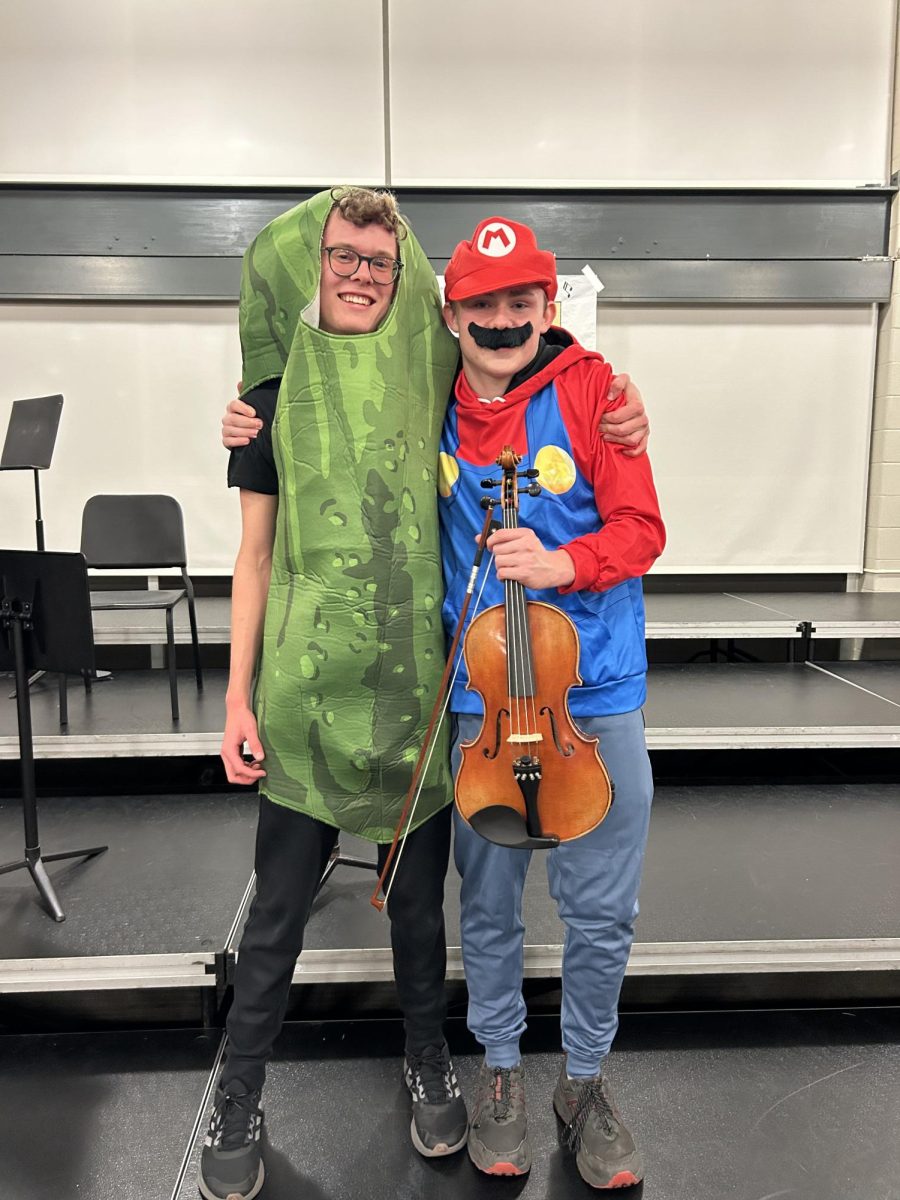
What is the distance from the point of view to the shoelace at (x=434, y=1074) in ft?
4.75

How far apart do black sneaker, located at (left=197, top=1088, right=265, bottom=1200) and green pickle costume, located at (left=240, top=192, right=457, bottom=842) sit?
0.56 meters

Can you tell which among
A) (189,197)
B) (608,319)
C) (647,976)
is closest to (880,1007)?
(647,976)

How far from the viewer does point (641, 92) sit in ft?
13.6

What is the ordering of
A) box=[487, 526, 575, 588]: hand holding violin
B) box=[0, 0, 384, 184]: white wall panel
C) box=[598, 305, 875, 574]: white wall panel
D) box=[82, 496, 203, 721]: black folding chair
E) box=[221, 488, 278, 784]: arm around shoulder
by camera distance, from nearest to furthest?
1. box=[487, 526, 575, 588]: hand holding violin
2. box=[221, 488, 278, 784]: arm around shoulder
3. box=[82, 496, 203, 721]: black folding chair
4. box=[0, 0, 384, 184]: white wall panel
5. box=[598, 305, 875, 574]: white wall panel

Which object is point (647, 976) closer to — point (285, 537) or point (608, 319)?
point (285, 537)

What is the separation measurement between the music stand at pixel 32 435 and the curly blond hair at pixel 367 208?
218 cm

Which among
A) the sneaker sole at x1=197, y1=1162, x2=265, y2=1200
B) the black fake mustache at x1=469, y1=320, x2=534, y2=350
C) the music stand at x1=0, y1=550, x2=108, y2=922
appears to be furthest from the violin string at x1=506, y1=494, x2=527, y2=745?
the music stand at x1=0, y1=550, x2=108, y2=922

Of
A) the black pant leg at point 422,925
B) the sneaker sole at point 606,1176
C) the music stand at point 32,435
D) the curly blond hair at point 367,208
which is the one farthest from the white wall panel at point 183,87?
the sneaker sole at point 606,1176

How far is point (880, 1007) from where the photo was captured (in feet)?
6.15

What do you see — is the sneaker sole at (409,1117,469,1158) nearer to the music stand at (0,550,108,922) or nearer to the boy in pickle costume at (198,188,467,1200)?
the boy in pickle costume at (198,188,467,1200)

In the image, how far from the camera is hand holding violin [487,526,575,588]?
111cm

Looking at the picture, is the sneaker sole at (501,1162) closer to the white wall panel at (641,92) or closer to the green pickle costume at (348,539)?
the green pickle costume at (348,539)

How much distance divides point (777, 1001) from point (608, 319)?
Answer: 3530 millimetres

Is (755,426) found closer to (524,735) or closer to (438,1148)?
(524,735)
